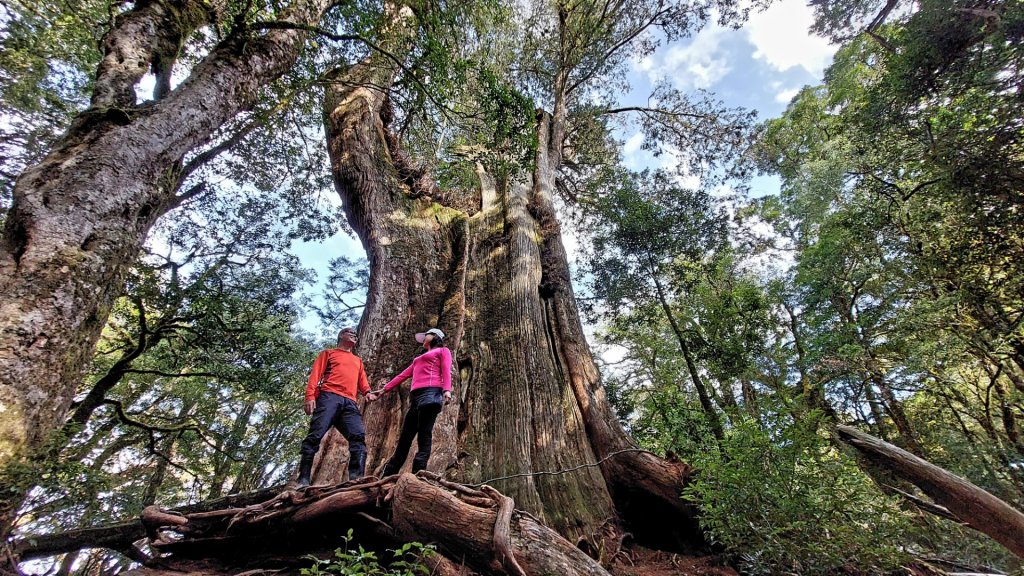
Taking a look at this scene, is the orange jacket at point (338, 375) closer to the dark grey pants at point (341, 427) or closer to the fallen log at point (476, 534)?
the dark grey pants at point (341, 427)

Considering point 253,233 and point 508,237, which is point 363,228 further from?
point 253,233

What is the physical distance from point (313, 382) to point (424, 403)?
3.39 feet

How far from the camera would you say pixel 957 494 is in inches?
100

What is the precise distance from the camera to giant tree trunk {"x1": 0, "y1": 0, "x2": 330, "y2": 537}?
182 centimetres

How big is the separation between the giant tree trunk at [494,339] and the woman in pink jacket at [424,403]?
0.34 m

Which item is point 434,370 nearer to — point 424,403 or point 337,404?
point 424,403

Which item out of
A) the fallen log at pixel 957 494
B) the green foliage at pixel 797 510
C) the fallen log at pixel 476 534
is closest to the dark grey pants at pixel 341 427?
the fallen log at pixel 476 534

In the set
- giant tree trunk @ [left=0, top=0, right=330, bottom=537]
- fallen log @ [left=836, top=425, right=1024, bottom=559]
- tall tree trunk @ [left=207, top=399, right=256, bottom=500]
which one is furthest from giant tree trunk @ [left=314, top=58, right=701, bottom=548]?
tall tree trunk @ [left=207, top=399, right=256, bottom=500]

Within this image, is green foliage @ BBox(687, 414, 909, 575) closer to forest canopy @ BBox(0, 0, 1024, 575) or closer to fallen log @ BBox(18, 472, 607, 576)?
forest canopy @ BBox(0, 0, 1024, 575)

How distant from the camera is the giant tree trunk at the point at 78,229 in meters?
1.82

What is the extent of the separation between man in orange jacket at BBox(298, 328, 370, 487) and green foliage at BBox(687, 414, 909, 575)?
268 cm

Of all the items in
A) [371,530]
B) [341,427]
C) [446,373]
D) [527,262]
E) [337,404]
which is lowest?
[371,530]

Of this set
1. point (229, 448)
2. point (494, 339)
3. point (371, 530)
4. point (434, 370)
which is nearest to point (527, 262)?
point (494, 339)

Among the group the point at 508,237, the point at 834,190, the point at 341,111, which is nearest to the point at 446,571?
the point at 508,237
